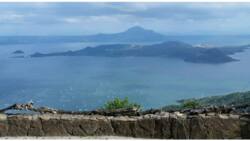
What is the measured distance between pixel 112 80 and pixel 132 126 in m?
112

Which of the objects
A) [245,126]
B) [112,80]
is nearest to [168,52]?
[112,80]

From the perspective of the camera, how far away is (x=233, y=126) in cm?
379

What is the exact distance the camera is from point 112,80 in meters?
116

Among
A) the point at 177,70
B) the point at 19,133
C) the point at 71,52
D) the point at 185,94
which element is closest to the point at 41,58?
the point at 71,52

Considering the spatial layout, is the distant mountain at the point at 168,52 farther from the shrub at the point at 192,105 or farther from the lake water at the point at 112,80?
the shrub at the point at 192,105

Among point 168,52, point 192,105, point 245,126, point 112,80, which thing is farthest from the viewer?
point 168,52

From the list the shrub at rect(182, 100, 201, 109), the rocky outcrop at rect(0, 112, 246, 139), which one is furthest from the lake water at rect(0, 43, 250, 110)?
the rocky outcrop at rect(0, 112, 246, 139)

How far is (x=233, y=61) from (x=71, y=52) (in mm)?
62214

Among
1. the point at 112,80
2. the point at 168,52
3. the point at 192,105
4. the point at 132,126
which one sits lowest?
the point at 112,80

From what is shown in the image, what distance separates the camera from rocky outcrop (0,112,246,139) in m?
3.79

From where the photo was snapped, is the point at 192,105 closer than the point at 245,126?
No

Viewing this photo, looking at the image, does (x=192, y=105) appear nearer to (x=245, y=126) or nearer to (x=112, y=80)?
(x=245, y=126)

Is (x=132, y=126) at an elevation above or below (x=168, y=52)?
above

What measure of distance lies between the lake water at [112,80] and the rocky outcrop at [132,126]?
234 ft
